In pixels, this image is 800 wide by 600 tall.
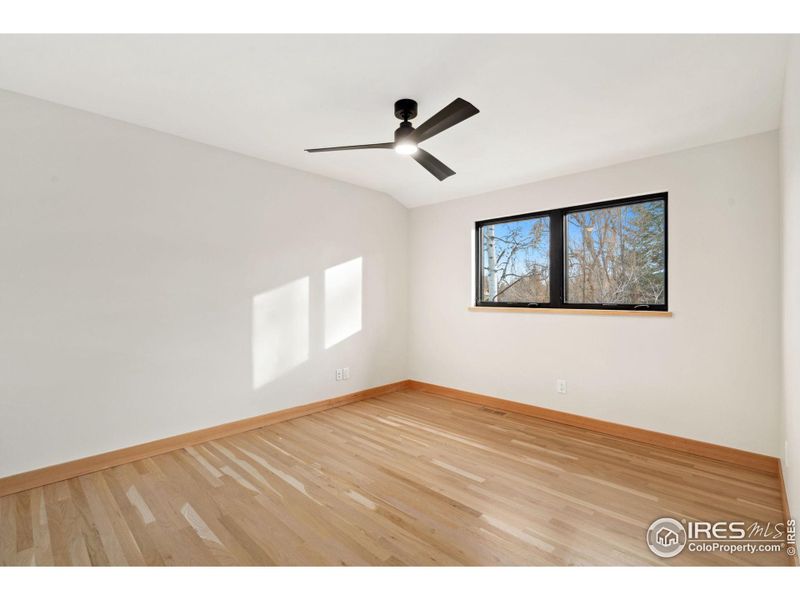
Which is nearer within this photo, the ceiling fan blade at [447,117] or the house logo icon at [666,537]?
the house logo icon at [666,537]

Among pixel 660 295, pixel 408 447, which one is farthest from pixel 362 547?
pixel 660 295

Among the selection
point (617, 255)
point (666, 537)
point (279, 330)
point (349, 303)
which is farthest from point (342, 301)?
point (666, 537)

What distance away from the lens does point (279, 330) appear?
3631 mm

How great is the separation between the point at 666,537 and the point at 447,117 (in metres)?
2.37

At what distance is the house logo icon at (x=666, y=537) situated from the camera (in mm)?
1764

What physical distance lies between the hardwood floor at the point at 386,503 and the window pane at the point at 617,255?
1.25m

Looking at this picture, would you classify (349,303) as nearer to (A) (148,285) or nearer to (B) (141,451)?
(A) (148,285)

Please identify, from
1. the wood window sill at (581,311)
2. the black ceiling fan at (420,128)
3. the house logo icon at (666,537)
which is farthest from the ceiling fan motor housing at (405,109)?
the house logo icon at (666,537)

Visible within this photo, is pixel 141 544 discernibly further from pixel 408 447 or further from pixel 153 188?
pixel 153 188

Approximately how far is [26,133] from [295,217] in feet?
6.22

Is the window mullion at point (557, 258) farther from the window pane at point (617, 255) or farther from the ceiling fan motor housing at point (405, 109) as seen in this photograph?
the ceiling fan motor housing at point (405, 109)

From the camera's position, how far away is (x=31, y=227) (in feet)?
7.88

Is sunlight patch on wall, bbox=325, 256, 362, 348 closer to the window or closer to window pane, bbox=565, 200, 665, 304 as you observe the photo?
the window
